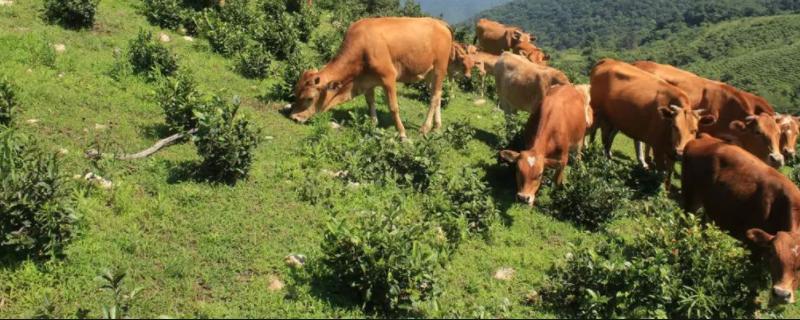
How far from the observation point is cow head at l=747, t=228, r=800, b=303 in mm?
7348

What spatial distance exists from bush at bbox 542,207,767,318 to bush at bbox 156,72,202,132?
6.59 m

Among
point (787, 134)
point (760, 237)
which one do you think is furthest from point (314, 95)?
point (787, 134)

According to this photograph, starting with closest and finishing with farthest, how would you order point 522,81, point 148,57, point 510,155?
point 510,155
point 148,57
point 522,81

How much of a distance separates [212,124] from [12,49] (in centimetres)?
635

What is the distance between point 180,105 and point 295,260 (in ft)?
14.4

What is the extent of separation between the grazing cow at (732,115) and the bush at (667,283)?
5.00 metres

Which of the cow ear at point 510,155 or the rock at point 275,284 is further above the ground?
the rock at point 275,284

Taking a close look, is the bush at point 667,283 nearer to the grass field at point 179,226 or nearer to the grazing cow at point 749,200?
the grazing cow at point 749,200

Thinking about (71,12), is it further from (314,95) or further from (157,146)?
(314,95)

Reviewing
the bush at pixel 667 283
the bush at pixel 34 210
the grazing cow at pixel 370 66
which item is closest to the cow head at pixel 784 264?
the bush at pixel 667 283

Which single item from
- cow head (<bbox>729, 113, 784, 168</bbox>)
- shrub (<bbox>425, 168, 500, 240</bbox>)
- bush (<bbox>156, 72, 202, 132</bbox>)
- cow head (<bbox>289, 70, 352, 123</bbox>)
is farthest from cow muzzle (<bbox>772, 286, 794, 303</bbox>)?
bush (<bbox>156, 72, 202, 132</bbox>)

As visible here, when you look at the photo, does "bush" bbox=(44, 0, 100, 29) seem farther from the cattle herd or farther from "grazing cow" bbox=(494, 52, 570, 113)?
"grazing cow" bbox=(494, 52, 570, 113)

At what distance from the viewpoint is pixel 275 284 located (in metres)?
7.15

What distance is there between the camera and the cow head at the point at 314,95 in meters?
12.0
